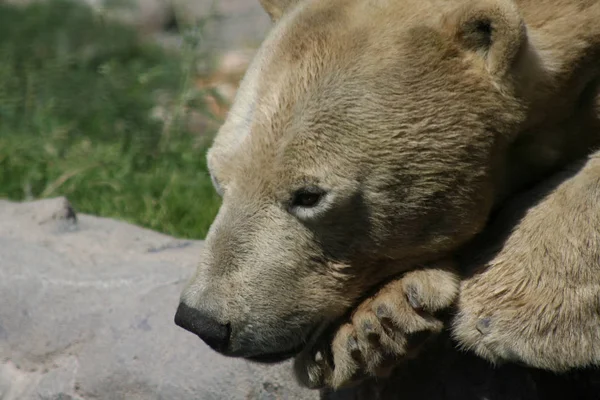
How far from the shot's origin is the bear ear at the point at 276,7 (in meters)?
3.15

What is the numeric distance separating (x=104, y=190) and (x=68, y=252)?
1.39 meters

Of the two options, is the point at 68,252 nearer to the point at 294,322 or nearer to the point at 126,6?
the point at 294,322

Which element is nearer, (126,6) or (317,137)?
(317,137)

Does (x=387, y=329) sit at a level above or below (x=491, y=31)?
below

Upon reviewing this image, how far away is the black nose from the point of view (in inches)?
104

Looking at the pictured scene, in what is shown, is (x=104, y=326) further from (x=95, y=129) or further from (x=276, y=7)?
(x=95, y=129)

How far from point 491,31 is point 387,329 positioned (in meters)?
0.80

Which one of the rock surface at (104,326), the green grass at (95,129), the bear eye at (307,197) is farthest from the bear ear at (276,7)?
the green grass at (95,129)

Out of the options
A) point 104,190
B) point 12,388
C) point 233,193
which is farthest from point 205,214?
point 233,193

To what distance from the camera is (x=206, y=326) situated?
104 inches

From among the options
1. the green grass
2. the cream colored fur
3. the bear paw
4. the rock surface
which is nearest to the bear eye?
the cream colored fur

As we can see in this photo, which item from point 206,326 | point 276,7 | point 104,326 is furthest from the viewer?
point 104,326

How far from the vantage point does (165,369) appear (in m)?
3.18

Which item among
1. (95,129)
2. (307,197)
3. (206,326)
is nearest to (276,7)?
(307,197)
